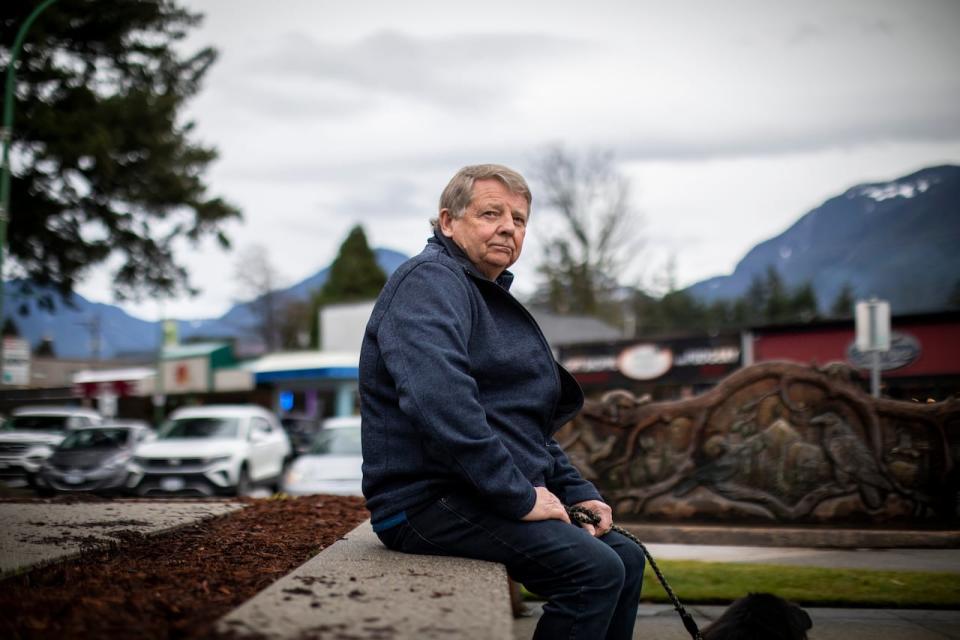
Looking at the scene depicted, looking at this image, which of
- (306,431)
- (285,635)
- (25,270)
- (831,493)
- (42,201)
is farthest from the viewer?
(306,431)

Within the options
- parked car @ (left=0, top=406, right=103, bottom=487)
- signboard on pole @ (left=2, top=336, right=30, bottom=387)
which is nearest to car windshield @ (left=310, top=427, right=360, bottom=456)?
parked car @ (left=0, top=406, right=103, bottom=487)

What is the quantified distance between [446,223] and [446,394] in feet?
2.88

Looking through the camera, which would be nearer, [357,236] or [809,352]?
[809,352]

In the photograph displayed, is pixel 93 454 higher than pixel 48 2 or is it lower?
lower

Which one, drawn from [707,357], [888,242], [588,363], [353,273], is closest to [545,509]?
[707,357]

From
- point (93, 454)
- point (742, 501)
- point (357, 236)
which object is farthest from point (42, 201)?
point (357, 236)

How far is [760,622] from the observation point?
373 cm

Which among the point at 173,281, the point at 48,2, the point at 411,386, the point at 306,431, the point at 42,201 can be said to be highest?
the point at 48,2

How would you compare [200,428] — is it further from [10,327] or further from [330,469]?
[10,327]

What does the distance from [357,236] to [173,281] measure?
179ft

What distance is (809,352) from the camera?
3133 centimetres

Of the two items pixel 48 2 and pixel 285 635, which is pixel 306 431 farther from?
pixel 285 635

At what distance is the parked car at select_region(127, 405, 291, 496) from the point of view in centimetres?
1523

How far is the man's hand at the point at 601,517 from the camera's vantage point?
9.94 feet
